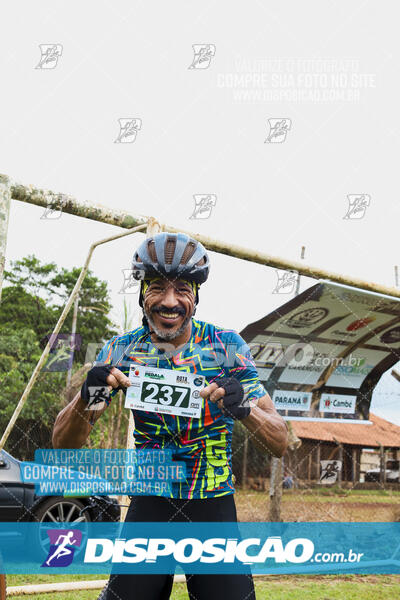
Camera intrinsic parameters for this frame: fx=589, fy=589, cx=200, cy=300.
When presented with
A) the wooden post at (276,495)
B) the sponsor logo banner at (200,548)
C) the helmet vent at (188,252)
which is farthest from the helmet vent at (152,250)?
the wooden post at (276,495)

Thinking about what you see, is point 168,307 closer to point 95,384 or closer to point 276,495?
point 95,384

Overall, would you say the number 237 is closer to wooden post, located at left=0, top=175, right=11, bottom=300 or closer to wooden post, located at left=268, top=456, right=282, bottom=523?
wooden post, located at left=0, top=175, right=11, bottom=300

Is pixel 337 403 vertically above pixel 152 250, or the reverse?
pixel 152 250

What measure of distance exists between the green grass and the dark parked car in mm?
681

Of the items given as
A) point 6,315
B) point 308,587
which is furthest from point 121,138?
point 6,315

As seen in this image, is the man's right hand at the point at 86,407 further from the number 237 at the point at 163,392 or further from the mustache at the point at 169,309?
the mustache at the point at 169,309

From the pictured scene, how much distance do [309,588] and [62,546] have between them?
254 centimetres

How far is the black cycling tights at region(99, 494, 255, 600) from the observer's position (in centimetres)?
Answer: 225

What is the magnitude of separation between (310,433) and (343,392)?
Answer: 1.84m

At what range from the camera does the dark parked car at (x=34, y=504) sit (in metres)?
6.26

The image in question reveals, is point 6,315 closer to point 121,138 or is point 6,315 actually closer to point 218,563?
point 121,138

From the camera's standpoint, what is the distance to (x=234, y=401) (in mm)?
2305

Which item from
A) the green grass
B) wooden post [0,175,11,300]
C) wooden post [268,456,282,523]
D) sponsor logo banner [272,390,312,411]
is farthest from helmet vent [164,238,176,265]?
wooden post [268,456,282,523]

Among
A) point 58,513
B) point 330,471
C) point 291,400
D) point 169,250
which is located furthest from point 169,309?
point 330,471
